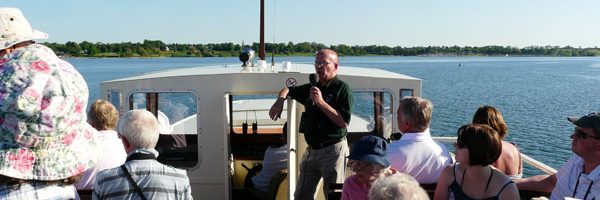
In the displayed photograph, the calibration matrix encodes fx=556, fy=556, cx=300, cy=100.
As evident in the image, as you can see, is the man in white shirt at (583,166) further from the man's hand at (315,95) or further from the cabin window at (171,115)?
the cabin window at (171,115)

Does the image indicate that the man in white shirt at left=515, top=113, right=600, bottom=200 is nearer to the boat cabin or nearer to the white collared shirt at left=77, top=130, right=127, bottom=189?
the boat cabin

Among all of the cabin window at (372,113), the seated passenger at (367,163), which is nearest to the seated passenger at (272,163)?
the cabin window at (372,113)

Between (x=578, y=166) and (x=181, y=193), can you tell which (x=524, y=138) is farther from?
(x=181, y=193)

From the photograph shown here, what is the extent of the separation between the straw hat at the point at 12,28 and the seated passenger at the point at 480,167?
204 centimetres

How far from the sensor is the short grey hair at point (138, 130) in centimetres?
264

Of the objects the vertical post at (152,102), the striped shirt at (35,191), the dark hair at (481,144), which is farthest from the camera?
the vertical post at (152,102)

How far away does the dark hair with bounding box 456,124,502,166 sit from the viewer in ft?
8.99

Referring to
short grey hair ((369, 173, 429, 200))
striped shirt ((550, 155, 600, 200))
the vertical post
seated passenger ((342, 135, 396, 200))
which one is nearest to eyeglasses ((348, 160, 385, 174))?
seated passenger ((342, 135, 396, 200))

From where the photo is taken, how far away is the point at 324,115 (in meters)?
4.33

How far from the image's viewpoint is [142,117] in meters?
2.67

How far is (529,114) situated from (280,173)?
2098 cm

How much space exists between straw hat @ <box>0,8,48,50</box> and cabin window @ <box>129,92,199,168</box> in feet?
9.28

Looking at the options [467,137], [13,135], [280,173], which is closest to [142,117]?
[13,135]

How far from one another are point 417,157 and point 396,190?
3.97 feet
